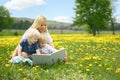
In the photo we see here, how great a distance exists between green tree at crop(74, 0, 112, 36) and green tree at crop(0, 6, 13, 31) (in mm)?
40288

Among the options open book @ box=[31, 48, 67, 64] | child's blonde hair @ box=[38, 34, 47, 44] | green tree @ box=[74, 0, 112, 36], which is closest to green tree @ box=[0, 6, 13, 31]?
green tree @ box=[74, 0, 112, 36]

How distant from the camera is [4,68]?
9156 millimetres

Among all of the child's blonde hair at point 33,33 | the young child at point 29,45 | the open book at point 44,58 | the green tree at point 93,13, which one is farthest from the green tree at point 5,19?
the open book at point 44,58

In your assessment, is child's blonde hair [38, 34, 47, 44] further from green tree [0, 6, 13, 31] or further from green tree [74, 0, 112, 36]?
green tree [0, 6, 13, 31]

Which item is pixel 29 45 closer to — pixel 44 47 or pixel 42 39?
pixel 42 39

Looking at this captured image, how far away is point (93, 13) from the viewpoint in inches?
2648

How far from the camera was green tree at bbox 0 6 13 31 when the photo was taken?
344 ft

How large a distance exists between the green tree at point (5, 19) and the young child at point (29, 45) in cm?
9218

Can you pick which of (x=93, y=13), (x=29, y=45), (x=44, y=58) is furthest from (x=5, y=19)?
(x=44, y=58)

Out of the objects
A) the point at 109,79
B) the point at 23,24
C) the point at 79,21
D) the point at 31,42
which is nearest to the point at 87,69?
the point at 109,79

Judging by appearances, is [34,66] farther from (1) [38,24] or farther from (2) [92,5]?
(2) [92,5]

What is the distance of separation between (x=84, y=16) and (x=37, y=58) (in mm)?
56239

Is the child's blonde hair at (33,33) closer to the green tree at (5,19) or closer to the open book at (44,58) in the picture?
the open book at (44,58)

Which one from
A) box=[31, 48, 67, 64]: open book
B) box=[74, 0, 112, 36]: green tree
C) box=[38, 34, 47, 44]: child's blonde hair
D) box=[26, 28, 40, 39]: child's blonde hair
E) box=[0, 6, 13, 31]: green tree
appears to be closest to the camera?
box=[31, 48, 67, 64]: open book
